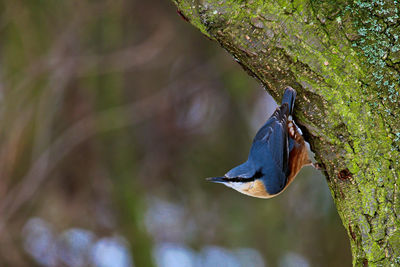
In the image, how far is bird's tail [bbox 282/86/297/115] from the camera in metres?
1.67

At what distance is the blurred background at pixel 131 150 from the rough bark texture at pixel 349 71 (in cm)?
197

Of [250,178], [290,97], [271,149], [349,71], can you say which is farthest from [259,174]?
[349,71]

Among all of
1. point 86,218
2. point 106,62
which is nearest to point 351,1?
point 106,62

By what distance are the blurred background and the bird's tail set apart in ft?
5.81

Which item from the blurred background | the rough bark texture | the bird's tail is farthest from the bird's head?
the blurred background

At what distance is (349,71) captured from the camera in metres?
1.50

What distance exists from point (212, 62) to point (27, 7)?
6.04ft

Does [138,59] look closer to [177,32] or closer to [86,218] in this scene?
[177,32]

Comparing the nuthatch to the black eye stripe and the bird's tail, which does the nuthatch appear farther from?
the bird's tail

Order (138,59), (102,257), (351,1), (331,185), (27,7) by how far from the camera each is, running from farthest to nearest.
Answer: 1. (102,257)
2. (138,59)
3. (27,7)
4. (331,185)
5. (351,1)

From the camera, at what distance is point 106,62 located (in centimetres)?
400

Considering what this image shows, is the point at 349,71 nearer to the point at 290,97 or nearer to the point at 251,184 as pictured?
the point at 290,97

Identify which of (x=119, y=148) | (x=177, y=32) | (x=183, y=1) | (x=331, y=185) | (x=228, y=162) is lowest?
(x=331, y=185)

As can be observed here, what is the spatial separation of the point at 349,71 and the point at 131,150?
296 centimetres
